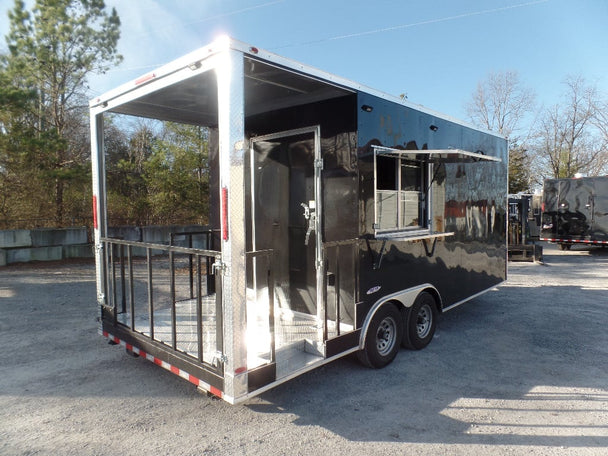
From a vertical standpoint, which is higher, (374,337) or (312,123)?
(312,123)

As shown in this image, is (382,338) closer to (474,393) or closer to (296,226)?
(474,393)

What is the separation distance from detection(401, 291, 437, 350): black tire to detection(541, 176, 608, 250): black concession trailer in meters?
10.8

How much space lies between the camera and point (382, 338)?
14.1ft

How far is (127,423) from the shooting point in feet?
10.3

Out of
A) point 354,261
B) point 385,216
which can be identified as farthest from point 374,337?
point 385,216

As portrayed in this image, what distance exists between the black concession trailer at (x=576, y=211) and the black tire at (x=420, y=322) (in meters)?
10.8

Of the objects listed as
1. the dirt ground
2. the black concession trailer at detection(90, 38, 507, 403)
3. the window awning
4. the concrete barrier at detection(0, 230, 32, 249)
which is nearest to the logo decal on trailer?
the black concession trailer at detection(90, 38, 507, 403)

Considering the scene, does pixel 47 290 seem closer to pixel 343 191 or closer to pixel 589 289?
pixel 343 191

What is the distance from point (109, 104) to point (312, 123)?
196 centimetres

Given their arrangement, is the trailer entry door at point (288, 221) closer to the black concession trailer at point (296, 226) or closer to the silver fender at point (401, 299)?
the black concession trailer at point (296, 226)

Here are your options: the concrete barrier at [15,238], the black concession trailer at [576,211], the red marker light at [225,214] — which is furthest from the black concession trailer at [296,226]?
the black concession trailer at [576,211]

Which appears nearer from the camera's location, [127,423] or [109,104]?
[127,423]

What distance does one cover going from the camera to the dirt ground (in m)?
2.89

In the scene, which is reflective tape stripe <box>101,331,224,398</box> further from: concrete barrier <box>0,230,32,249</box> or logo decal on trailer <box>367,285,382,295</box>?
concrete barrier <box>0,230,32,249</box>
